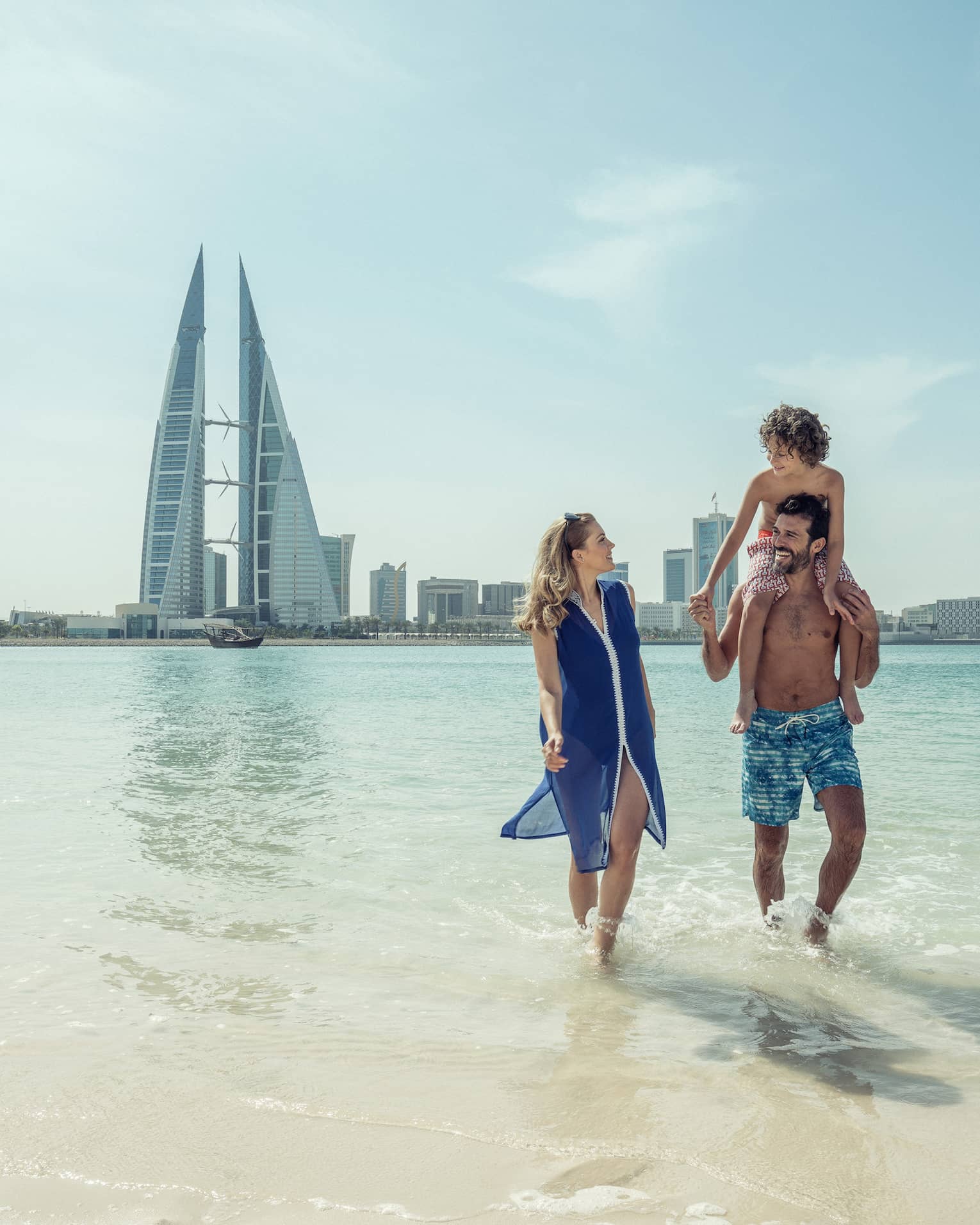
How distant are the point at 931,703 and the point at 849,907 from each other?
23.5m

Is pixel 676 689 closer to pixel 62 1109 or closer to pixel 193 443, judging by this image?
pixel 62 1109

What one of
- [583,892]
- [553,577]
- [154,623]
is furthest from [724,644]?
[154,623]

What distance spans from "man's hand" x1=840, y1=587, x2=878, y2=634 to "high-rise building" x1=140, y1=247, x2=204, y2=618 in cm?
15752

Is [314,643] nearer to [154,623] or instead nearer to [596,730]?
[154,623]

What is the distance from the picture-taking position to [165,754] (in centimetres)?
1246

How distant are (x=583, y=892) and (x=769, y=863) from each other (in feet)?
2.63

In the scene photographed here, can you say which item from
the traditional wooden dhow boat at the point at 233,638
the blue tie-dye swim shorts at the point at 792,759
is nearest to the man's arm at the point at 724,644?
the blue tie-dye swim shorts at the point at 792,759

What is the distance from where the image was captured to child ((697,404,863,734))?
3.76 metres

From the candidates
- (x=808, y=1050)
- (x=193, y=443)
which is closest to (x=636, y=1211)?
(x=808, y=1050)

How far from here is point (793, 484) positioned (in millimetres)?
3863

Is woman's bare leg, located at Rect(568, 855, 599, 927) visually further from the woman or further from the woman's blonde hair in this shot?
the woman's blonde hair

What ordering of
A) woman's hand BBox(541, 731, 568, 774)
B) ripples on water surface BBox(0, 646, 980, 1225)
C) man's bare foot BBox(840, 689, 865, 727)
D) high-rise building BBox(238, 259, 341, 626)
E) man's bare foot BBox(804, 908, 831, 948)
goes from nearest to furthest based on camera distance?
ripples on water surface BBox(0, 646, 980, 1225)
woman's hand BBox(541, 731, 568, 774)
man's bare foot BBox(840, 689, 865, 727)
man's bare foot BBox(804, 908, 831, 948)
high-rise building BBox(238, 259, 341, 626)

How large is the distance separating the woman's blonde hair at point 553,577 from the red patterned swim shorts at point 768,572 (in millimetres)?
718

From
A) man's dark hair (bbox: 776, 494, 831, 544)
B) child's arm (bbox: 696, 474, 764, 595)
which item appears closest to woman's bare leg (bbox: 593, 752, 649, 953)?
child's arm (bbox: 696, 474, 764, 595)
